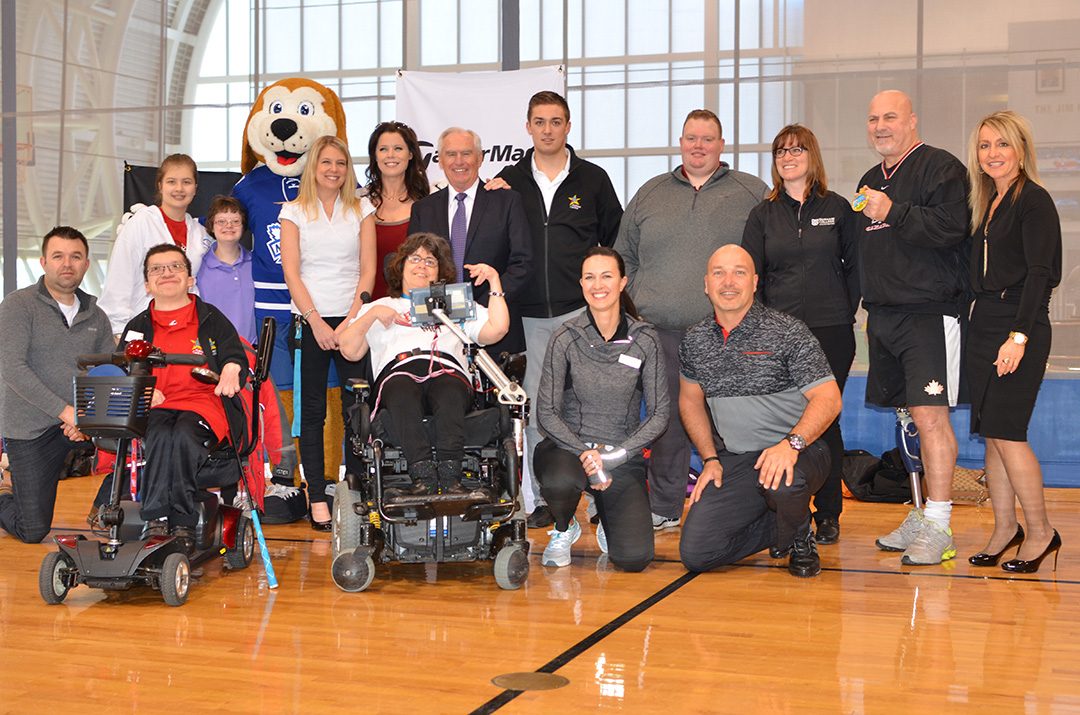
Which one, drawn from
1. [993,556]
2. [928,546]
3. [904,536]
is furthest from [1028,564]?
[904,536]

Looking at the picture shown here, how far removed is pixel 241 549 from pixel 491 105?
3150mm

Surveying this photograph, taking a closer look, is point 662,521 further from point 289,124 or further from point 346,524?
point 289,124

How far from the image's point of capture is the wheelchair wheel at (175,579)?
3.32 meters

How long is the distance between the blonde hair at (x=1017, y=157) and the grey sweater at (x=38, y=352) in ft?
10.7

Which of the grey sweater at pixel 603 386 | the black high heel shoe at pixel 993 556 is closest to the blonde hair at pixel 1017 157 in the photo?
the black high heel shoe at pixel 993 556

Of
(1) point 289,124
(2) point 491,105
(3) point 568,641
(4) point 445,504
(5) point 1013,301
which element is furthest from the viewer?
(2) point 491,105

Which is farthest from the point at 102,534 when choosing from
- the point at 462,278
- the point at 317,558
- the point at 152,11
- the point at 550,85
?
the point at 152,11

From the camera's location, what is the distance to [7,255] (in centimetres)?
796

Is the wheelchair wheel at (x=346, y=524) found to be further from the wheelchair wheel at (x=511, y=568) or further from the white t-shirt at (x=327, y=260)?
the white t-shirt at (x=327, y=260)

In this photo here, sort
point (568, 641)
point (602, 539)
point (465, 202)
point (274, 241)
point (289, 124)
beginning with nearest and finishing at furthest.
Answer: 1. point (568, 641)
2. point (602, 539)
3. point (465, 202)
4. point (274, 241)
5. point (289, 124)

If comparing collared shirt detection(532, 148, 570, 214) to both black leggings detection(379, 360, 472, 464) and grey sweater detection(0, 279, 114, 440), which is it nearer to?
black leggings detection(379, 360, 472, 464)

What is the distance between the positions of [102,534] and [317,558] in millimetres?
800

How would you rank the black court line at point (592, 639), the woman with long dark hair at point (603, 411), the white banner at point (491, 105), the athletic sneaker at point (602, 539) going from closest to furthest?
the black court line at point (592, 639)
the woman with long dark hair at point (603, 411)
the athletic sneaker at point (602, 539)
the white banner at point (491, 105)

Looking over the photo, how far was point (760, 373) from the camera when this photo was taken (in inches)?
152
